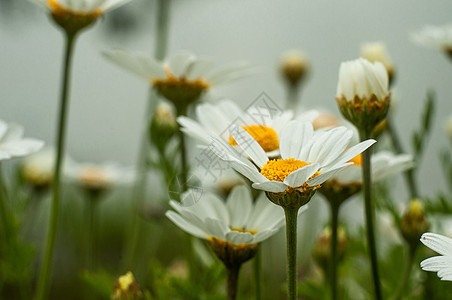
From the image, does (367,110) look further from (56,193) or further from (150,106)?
(150,106)

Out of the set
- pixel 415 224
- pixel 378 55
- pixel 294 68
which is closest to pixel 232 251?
pixel 415 224

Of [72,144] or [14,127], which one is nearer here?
[14,127]

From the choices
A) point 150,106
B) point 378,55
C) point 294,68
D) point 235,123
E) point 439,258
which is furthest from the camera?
point 294,68

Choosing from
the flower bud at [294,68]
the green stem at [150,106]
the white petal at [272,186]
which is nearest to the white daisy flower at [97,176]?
the green stem at [150,106]

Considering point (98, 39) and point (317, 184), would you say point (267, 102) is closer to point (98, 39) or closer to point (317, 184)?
point (317, 184)

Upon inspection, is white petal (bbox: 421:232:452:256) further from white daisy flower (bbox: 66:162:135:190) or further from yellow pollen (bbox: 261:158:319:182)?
white daisy flower (bbox: 66:162:135:190)

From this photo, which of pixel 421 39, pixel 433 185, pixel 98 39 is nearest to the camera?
pixel 421 39

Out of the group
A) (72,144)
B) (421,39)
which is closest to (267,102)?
(421,39)

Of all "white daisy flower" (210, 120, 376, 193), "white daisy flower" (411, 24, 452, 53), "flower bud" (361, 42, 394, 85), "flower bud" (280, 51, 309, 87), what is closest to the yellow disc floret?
"white daisy flower" (210, 120, 376, 193)
